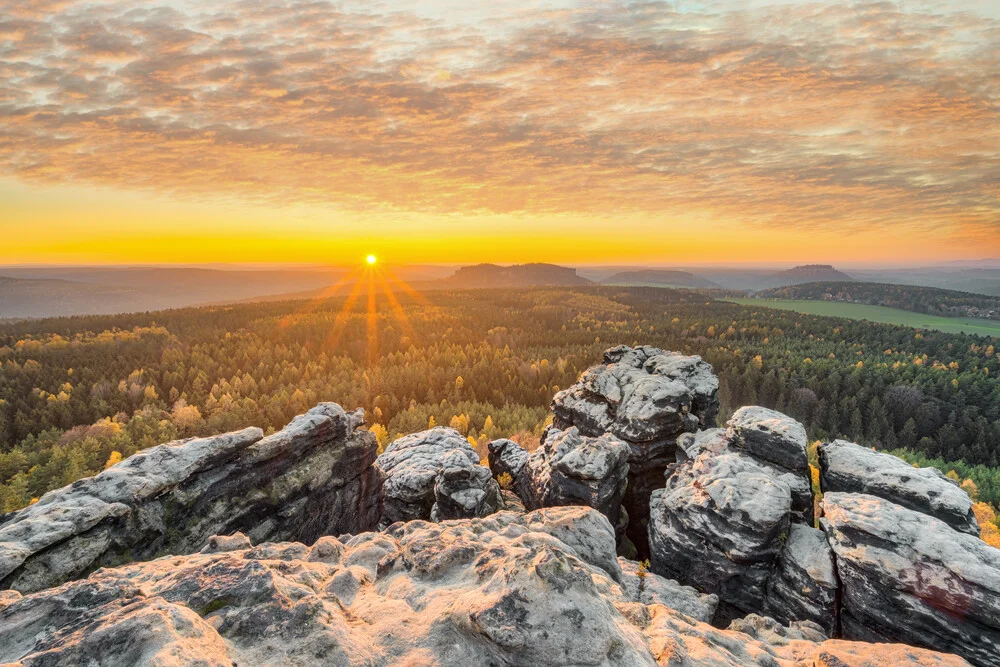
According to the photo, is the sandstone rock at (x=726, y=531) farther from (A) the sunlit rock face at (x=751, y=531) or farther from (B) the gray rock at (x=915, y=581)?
(B) the gray rock at (x=915, y=581)

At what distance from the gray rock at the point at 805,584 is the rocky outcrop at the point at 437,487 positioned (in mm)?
10842

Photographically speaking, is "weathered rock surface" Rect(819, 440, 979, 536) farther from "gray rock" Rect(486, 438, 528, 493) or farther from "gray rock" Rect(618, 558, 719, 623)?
"gray rock" Rect(486, 438, 528, 493)

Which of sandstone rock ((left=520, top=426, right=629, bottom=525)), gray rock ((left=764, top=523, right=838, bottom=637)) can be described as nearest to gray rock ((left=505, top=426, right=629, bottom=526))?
sandstone rock ((left=520, top=426, right=629, bottom=525))

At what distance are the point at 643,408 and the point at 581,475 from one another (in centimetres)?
532

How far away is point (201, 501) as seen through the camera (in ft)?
48.1

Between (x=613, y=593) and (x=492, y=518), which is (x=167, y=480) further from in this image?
(x=613, y=593)

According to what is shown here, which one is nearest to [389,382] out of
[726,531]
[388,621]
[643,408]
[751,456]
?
[643,408]

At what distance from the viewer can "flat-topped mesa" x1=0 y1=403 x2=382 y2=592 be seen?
10945 millimetres

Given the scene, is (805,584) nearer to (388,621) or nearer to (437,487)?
(388,621)

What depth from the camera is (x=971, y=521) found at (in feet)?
40.6

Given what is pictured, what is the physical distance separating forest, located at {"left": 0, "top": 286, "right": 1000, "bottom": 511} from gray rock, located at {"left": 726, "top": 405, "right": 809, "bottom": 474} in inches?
902

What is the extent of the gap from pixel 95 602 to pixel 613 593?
10.6 m

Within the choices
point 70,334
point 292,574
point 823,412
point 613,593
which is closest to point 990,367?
point 823,412

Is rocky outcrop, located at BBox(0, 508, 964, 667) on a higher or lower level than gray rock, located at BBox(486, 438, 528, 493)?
higher
